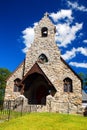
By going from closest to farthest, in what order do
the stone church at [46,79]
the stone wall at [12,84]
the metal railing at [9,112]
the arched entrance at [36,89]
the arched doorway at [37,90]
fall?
the metal railing at [9,112], the stone church at [46,79], the arched entrance at [36,89], the arched doorway at [37,90], the stone wall at [12,84]

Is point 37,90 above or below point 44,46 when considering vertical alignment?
below

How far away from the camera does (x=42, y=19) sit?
2597 centimetres

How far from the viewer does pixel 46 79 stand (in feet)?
67.2

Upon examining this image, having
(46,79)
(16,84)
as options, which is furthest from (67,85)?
(16,84)

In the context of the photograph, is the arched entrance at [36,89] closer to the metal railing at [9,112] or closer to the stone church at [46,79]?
the stone church at [46,79]

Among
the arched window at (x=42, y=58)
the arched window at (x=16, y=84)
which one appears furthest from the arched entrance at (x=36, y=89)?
the arched window at (x=42, y=58)

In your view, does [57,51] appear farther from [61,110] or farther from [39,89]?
[61,110]

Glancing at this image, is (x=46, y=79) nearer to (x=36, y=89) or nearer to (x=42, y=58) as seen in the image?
(x=36, y=89)

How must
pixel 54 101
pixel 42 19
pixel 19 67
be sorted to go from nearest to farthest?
pixel 54 101 → pixel 19 67 → pixel 42 19

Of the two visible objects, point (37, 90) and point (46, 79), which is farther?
point (37, 90)

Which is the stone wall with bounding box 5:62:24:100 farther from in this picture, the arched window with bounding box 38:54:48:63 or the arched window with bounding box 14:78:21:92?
the arched window with bounding box 38:54:48:63

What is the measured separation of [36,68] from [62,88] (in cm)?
407

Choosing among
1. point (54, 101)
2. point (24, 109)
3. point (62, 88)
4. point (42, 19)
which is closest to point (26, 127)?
point (24, 109)

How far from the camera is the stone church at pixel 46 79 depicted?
20922 mm
